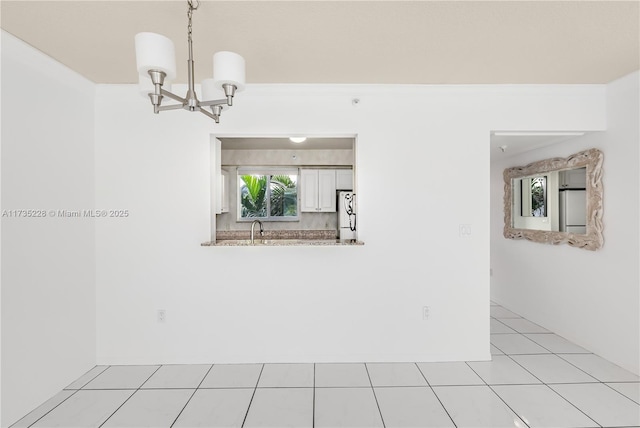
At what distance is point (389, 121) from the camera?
300cm

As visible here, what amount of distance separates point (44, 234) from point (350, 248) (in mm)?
2462

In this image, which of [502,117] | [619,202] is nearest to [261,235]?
[502,117]

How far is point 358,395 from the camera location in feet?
7.97

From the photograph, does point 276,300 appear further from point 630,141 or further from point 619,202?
point 630,141

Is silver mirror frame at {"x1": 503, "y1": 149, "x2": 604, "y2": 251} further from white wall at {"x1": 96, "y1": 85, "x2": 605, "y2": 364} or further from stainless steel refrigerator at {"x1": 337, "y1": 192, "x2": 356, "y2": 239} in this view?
stainless steel refrigerator at {"x1": 337, "y1": 192, "x2": 356, "y2": 239}

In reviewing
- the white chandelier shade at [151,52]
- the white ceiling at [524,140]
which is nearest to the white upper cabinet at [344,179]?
the white ceiling at [524,140]

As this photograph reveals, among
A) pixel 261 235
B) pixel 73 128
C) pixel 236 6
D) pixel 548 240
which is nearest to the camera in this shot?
pixel 236 6

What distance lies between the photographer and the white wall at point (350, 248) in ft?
9.73

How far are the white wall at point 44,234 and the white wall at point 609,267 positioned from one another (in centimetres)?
480

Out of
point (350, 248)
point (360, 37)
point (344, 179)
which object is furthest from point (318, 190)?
point (360, 37)

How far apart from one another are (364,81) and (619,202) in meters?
2.57

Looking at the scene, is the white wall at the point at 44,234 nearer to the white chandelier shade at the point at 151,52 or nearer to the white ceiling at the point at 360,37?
the white ceiling at the point at 360,37

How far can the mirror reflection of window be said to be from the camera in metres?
3.96

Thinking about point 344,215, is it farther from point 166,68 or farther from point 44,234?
point 166,68
